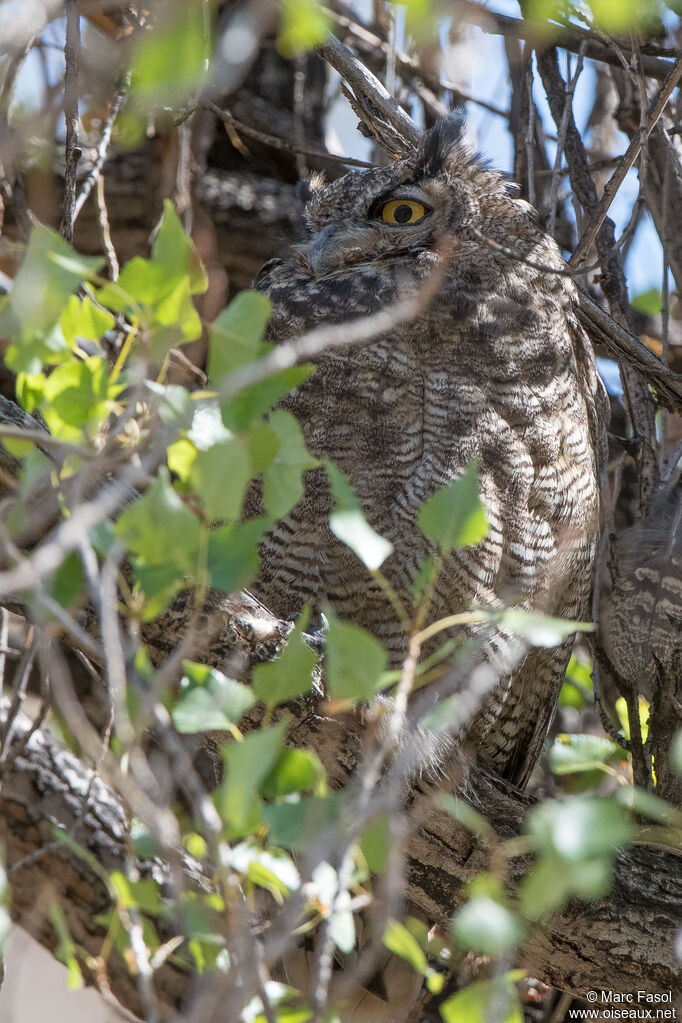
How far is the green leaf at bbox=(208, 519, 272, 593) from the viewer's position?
0.89 meters

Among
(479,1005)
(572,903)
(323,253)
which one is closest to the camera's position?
(479,1005)

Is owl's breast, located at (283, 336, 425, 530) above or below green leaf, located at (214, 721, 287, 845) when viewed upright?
above

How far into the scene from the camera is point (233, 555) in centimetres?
90

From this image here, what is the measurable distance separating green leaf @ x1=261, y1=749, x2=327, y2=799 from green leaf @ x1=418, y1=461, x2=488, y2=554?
0.22 metres

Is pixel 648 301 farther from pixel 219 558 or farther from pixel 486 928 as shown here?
pixel 486 928

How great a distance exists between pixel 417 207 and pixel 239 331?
5.01ft

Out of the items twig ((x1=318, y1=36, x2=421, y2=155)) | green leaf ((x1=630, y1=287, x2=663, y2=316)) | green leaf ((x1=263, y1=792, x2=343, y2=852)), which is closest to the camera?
green leaf ((x1=263, y1=792, x2=343, y2=852))

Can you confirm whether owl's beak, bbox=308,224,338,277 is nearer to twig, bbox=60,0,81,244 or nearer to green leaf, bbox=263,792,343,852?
twig, bbox=60,0,81,244

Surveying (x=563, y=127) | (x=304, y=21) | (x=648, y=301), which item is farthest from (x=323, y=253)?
(x=304, y=21)

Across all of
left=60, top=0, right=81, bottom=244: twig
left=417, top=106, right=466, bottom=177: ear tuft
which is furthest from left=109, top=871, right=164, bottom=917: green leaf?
left=417, top=106, right=466, bottom=177: ear tuft

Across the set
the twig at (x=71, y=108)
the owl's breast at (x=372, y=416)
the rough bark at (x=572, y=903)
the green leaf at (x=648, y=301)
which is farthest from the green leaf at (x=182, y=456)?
the green leaf at (x=648, y=301)

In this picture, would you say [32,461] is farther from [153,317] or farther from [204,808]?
[204,808]

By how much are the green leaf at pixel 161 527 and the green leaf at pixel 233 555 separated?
0.10ft

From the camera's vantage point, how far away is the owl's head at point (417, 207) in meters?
2.26
